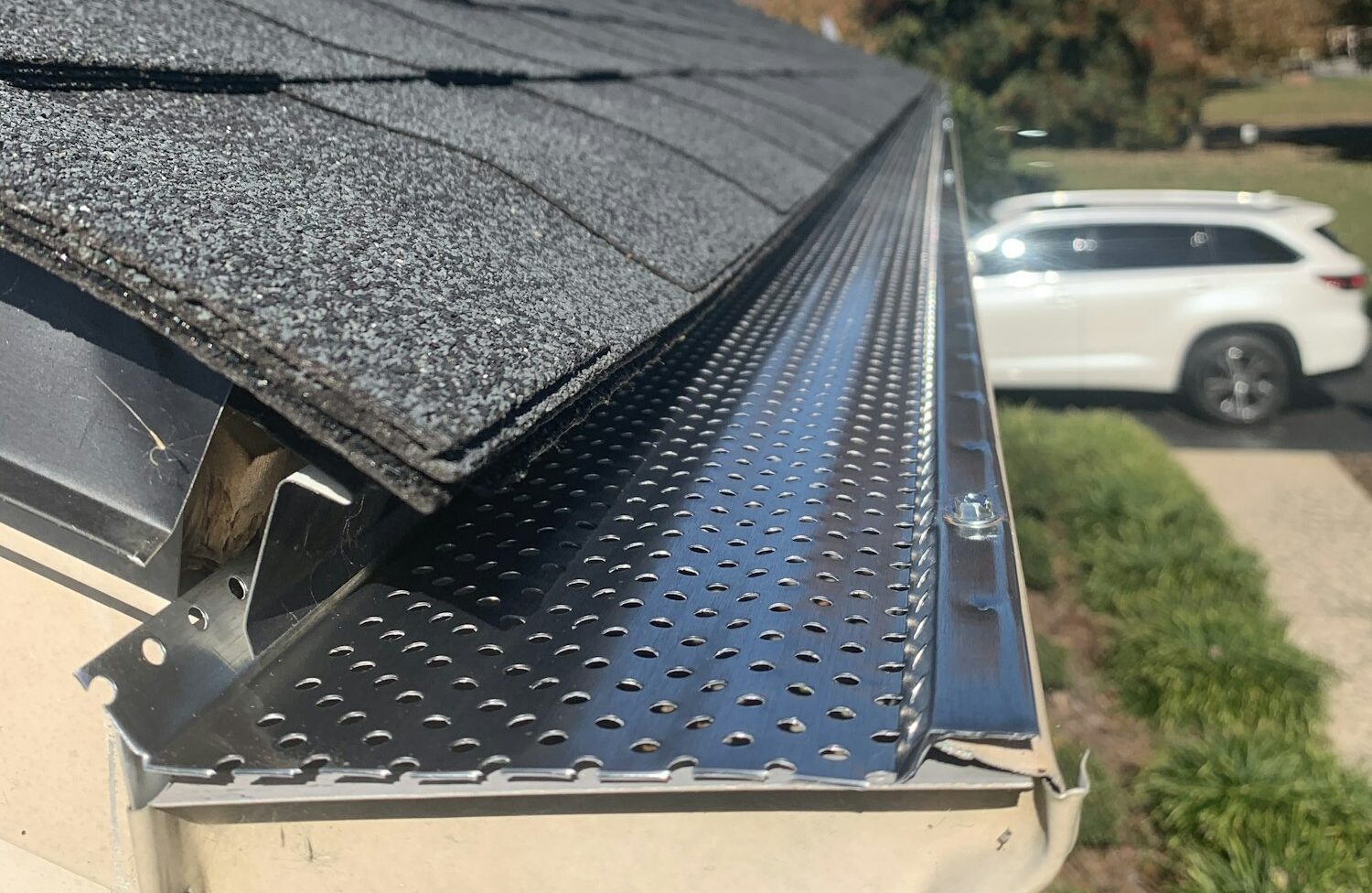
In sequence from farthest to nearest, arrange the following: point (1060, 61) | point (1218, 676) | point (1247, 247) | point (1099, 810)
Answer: point (1060, 61), point (1247, 247), point (1218, 676), point (1099, 810)

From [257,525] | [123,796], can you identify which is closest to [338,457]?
[257,525]

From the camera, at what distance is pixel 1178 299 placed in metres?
8.38

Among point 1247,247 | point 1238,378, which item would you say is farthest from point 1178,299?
point 1238,378

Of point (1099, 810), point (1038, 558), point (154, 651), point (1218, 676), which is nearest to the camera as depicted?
point (154, 651)

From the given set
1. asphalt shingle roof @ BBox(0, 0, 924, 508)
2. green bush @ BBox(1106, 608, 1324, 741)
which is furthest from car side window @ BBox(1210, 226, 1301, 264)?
asphalt shingle roof @ BBox(0, 0, 924, 508)

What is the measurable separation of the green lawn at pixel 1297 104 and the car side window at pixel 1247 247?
75.8ft

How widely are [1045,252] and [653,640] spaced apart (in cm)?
830

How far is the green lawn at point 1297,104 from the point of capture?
1211 inches

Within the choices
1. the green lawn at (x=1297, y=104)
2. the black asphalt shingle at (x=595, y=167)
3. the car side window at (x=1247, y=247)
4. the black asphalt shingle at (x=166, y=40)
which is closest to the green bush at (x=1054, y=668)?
the black asphalt shingle at (x=595, y=167)

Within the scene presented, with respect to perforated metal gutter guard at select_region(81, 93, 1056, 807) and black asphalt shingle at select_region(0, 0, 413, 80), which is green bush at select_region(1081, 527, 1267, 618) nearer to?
perforated metal gutter guard at select_region(81, 93, 1056, 807)

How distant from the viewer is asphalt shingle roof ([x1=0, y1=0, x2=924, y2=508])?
0.82 meters

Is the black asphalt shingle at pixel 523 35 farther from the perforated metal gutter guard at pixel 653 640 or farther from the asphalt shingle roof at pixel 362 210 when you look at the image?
the perforated metal gutter guard at pixel 653 640

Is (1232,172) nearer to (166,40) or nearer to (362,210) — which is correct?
(166,40)

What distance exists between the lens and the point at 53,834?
1.29 meters
